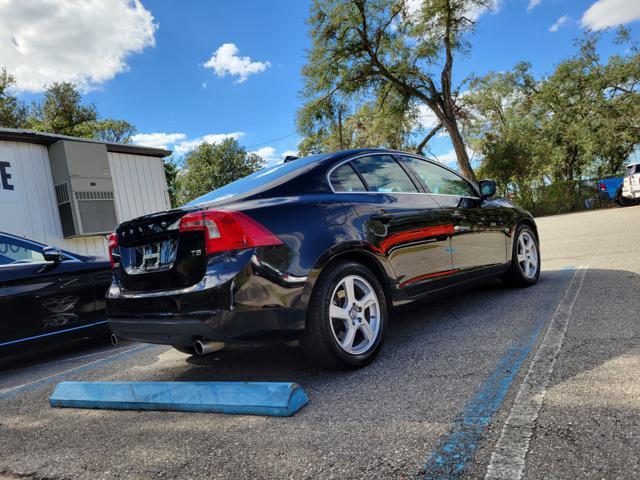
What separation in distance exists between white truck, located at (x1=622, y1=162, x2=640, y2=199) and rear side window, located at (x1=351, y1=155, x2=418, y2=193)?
20456mm

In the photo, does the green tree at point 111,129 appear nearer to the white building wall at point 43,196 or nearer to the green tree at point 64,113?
the green tree at point 64,113

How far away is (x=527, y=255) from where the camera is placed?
524cm

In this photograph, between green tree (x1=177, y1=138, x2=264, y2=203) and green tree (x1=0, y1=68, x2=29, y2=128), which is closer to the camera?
green tree (x1=0, y1=68, x2=29, y2=128)

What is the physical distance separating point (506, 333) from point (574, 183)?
2642 cm

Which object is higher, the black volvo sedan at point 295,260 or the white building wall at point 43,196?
the white building wall at point 43,196

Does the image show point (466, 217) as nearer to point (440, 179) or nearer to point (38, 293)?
point (440, 179)

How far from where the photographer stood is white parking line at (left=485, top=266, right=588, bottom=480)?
5.64ft

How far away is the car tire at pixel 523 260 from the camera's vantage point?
4.96 metres

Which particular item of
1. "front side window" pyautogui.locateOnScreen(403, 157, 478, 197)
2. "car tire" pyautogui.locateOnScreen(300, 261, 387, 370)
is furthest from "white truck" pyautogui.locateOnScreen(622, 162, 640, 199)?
"car tire" pyautogui.locateOnScreen(300, 261, 387, 370)

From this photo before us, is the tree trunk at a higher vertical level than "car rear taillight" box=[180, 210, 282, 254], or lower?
higher

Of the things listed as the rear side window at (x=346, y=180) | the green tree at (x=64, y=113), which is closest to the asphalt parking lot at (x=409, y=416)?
the rear side window at (x=346, y=180)

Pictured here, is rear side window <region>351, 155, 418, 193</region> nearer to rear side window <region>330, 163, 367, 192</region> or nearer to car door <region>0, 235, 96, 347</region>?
rear side window <region>330, 163, 367, 192</region>

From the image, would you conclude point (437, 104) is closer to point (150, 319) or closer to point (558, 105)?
point (558, 105)

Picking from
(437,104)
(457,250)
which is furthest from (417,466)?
(437,104)
